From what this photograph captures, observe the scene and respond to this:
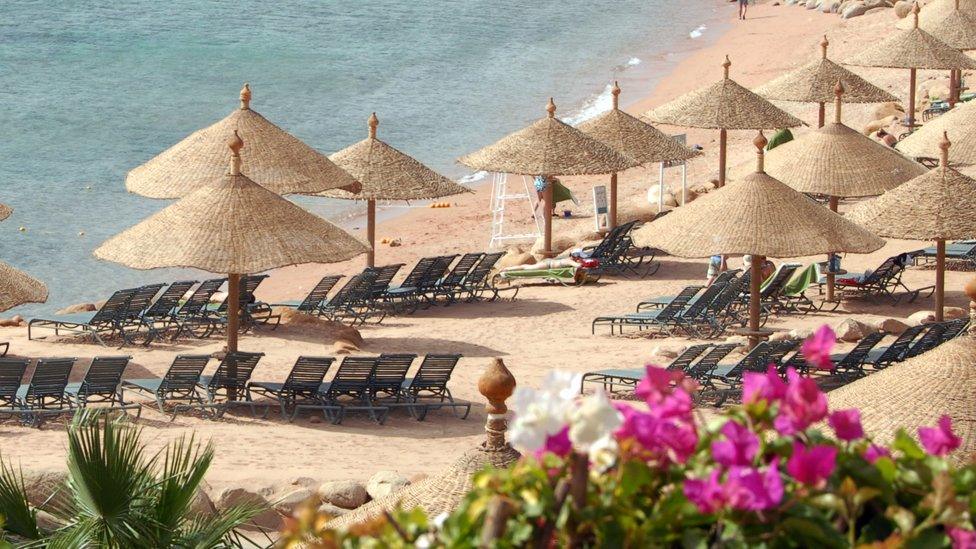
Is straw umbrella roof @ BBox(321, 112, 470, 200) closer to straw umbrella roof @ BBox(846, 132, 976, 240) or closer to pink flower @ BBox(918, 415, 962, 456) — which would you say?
straw umbrella roof @ BBox(846, 132, 976, 240)

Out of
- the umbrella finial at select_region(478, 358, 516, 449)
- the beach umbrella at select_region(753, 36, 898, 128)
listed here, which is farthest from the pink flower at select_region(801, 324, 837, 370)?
the beach umbrella at select_region(753, 36, 898, 128)

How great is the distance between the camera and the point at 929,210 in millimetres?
13312

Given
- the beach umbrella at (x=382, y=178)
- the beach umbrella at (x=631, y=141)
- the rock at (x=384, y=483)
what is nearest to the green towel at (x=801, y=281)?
the beach umbrella at (x=631, y=141)

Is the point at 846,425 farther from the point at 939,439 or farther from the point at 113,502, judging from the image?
the point at 113,502

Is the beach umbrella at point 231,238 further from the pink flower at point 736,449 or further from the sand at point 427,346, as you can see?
the pink flower at point 736,449

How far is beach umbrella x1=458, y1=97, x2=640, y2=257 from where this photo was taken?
18.3 meters

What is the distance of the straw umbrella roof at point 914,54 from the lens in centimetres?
2464

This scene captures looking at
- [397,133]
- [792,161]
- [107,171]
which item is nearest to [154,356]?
[792,161]

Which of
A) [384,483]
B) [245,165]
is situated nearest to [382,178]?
[245,165]

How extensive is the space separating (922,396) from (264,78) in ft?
133

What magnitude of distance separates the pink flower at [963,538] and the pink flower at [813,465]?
0.71 ft

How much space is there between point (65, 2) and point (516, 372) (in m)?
49.8

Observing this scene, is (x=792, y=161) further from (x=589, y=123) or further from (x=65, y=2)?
(x=65, y=2)

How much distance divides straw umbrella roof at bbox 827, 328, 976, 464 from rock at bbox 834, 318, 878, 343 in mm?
7774
